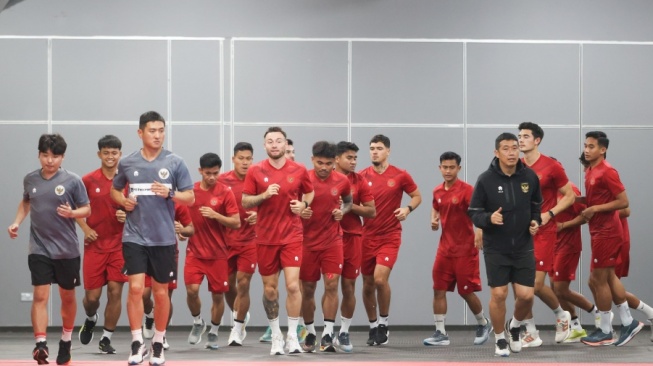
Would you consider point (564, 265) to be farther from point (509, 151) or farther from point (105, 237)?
point (105, 237)

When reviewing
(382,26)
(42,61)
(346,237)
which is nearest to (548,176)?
(346,237)

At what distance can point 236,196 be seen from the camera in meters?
11.5

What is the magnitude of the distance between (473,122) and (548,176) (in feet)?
10.1

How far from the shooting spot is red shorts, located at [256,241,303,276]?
32.6ft

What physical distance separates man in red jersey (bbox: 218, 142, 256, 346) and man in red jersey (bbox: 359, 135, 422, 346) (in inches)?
48.1

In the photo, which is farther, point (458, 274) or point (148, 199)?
point (458, 274)

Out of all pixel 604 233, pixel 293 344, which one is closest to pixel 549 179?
pixel 604 233

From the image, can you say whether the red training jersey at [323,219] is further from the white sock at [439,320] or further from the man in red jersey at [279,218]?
the white sock at [439,320]

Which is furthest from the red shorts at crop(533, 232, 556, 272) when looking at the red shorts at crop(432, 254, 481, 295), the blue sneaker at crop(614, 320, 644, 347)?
the blue sneaker at crop(614, 320, 644, 347)

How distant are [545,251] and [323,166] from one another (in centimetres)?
243

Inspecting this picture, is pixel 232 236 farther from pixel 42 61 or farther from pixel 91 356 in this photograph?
pixel 42 61

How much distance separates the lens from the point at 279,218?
10.0 meters

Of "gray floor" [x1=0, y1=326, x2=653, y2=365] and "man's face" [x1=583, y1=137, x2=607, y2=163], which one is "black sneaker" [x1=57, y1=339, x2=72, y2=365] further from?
"man's face" [x1=583, y1=137, x2=607, y2=163]

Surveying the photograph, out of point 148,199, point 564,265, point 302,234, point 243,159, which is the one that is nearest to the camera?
point 148,199
